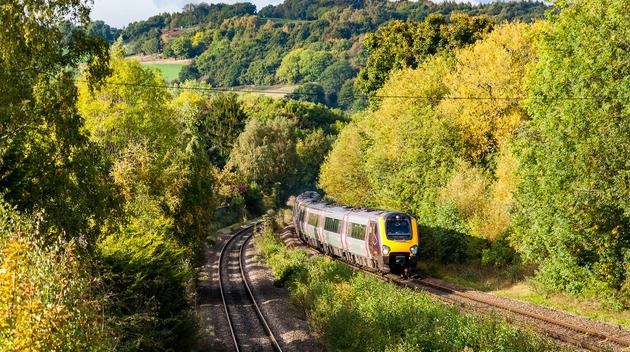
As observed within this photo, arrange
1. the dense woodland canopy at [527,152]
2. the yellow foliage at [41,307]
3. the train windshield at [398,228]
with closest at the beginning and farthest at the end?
the yellow foliage at [41,307] < the dense woodland canopy at [527,152] < the train windshield at [398,228]

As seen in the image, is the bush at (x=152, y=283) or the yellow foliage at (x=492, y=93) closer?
the bush at (x=152, y=283)

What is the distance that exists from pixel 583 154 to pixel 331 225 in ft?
50.4

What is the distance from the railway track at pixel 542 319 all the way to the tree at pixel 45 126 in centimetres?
1098

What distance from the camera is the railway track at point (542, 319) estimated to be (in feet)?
51.9

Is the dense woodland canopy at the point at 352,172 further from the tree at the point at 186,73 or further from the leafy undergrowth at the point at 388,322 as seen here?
the tree at the point at 186,73

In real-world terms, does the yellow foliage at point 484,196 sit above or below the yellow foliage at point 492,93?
below

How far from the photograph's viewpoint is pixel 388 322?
50.3 feet

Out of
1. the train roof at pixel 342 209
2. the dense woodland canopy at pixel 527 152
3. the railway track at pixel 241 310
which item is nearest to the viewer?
the railway track at pixel 241 310

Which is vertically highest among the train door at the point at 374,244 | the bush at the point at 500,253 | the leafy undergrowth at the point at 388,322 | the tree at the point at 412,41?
the tree at the point at 412,41

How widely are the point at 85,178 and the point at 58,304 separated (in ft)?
25.4

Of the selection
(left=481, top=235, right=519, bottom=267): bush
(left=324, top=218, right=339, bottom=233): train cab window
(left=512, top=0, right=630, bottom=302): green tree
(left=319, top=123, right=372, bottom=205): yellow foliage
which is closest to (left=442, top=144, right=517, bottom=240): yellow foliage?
(left=481, top=235, right=519, bottom=267): bush

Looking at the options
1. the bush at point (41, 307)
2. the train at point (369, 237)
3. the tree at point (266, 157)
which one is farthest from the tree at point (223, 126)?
→ the bush at point (41, 307)

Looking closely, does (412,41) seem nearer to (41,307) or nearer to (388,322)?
(388,322)

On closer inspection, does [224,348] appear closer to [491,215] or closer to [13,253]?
[13,253]
